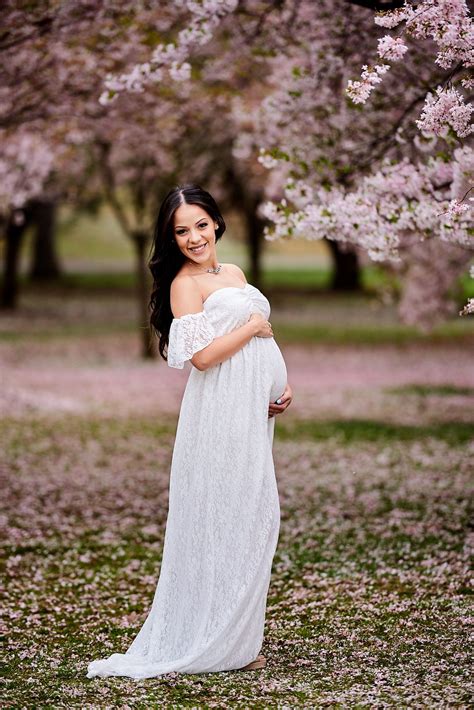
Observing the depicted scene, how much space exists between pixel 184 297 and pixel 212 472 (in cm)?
92

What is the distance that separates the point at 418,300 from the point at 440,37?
50.6 feet

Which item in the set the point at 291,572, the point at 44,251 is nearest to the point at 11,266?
the point at 44,251

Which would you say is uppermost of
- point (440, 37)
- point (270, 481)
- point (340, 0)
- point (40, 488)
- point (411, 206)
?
point (340, 0)

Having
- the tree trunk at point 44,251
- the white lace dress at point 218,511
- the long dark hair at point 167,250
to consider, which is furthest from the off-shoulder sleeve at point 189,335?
the tree trunk at point 44,251

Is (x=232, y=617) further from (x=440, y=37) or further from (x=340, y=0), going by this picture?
(x=340, y=0)

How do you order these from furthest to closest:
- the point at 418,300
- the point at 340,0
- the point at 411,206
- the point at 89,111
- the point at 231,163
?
1. the point at 231,163
2. the point at 418,300
3. the point at 89,111
4. the point at 340,0
5. the point at 411,206

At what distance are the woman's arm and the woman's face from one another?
142 mm

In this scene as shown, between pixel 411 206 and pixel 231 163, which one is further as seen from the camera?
pixel 231 163

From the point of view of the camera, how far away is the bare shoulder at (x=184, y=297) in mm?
5555

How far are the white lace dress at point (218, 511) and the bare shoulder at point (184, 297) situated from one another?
6 cm

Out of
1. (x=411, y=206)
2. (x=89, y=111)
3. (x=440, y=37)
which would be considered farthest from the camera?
(x=89, y=111)

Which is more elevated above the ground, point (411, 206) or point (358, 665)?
point (411, 206)

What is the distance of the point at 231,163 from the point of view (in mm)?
29594

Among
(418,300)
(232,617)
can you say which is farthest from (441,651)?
(418,300)
